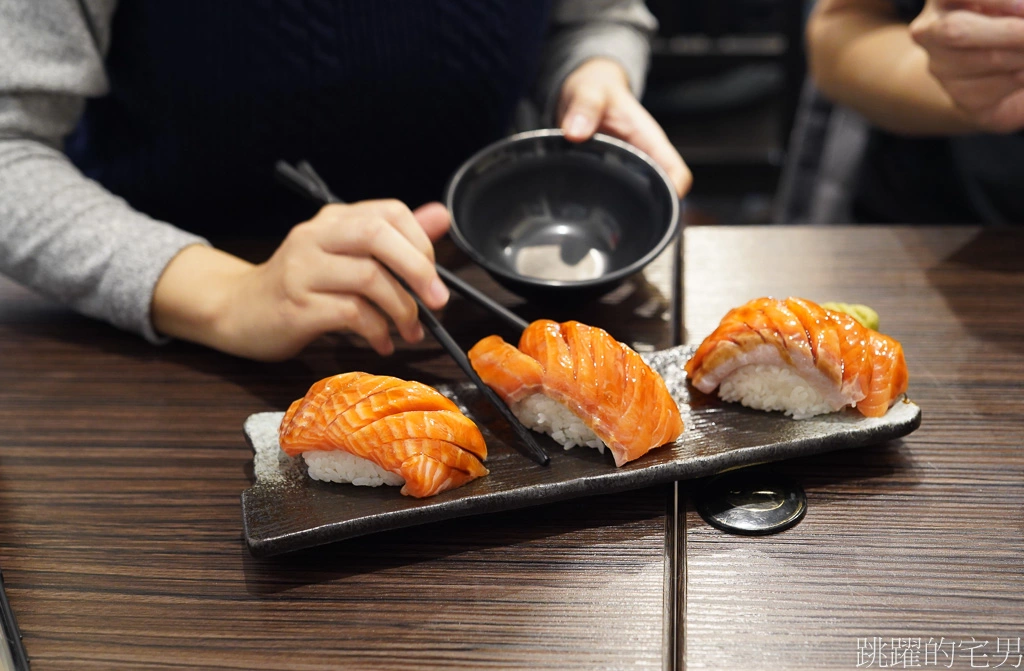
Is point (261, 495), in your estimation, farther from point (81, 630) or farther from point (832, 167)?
point (832, 167)

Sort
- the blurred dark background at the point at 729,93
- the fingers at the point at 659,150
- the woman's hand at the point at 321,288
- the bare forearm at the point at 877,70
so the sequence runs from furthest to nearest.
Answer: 1. the blurred dark background at the point at 729,93
2. the bare forearm at the point at 877,70
3. the fingers at the point at 659,150
4. the woman's hand at the point at 321,288

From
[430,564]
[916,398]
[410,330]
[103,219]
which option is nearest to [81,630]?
[430,564]

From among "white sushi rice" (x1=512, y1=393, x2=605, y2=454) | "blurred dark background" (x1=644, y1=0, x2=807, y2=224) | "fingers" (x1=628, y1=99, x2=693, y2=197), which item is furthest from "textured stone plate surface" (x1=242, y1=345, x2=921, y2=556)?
"blurred dark background" (x1=644, y1=0, x2=807, y2=224)

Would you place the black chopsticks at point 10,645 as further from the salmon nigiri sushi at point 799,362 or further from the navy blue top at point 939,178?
the navy blue top at point 939,178

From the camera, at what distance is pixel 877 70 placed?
1.85 m

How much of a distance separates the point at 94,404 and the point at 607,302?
0.86 meters

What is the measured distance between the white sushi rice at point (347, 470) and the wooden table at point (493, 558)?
70 millimetres

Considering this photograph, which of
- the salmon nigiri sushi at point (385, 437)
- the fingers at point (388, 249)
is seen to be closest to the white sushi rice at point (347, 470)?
the salmon nigiri sushi at point (385, 437)

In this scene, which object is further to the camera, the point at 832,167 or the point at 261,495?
the point at 832,167

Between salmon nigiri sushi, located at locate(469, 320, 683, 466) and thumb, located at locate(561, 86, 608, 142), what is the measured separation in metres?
0.48

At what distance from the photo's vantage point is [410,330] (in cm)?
125

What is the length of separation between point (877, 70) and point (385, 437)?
1498 millimetres

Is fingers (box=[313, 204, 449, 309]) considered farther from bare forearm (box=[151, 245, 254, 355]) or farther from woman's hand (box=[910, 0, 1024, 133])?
woman's hand (box=[910, 0, 1024, 133])

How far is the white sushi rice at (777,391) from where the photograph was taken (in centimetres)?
111
